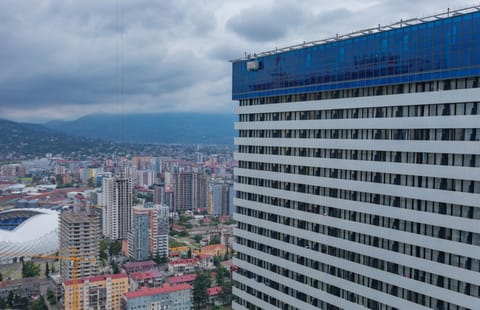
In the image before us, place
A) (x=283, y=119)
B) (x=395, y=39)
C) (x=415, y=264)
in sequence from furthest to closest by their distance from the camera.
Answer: (x=283, y=119)
(x=395, y=39)
(x=415, y=264)

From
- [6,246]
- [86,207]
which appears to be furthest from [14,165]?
[6,246]

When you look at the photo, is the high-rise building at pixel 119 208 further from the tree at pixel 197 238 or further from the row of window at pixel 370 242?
the row of window at pixel 370 242

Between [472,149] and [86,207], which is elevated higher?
[472,149]

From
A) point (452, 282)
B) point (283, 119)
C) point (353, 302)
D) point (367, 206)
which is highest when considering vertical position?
point (283, 119)

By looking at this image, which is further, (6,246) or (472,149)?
(6,246)

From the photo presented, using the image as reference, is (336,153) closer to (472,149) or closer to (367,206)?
(367,206)

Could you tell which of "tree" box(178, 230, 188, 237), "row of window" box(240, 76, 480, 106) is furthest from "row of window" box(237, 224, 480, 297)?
"tree" box(178, 230, 188, 237)

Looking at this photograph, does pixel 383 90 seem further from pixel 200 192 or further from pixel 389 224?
pixel 200 192
